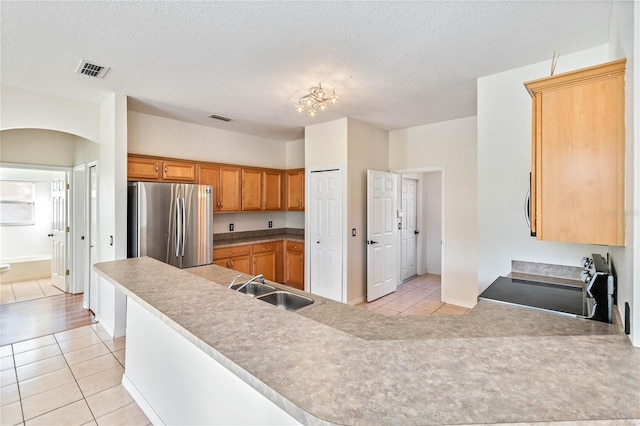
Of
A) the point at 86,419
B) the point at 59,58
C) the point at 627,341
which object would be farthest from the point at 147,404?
the point at 59,58

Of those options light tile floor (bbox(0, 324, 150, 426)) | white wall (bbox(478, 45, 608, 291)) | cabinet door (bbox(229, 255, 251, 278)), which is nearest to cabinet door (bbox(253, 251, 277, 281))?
cabinet door (bbox(229, 255, 251, 278))

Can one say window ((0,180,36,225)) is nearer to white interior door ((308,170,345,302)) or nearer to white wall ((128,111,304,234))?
white wall ((128,111,304,234))

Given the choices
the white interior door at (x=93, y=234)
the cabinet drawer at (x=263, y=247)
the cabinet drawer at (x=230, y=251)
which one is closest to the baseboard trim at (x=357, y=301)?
the cabinet drawer at (x=263, y=247)

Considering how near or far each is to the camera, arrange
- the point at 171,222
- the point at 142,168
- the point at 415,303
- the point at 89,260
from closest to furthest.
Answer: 1. the point at 171,222
2. the point at 142,168
3. the point at 89,260
4. the point at 415,303

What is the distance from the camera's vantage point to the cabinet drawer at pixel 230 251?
4496 mm

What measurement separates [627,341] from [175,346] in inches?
78.8

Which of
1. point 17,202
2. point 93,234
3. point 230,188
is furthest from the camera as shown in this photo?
point 17,202

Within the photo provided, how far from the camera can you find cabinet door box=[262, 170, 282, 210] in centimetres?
536

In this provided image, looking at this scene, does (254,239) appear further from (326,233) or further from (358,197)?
(358,197)

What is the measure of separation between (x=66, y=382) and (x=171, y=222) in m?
1.85

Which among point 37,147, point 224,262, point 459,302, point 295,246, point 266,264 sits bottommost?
point 459,302

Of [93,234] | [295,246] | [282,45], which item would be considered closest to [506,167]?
[282,45]

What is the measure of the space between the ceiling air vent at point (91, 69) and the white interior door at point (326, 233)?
2848 mm

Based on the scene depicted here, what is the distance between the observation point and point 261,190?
17.4 feet
